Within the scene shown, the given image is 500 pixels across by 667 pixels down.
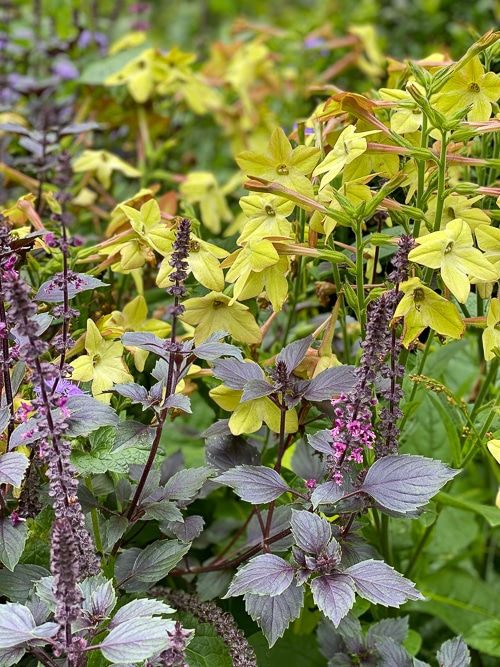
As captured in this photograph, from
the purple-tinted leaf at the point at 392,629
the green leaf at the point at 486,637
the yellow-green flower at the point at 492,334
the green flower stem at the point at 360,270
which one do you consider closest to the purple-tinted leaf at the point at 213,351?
the green flower stem at the point at 360,270

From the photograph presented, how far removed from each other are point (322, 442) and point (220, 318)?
17cm

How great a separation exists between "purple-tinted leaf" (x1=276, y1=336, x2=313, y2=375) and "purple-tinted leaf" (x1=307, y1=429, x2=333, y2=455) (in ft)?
0.21

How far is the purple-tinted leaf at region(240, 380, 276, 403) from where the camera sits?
2.21ft

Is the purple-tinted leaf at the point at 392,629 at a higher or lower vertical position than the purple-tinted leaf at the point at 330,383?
lower

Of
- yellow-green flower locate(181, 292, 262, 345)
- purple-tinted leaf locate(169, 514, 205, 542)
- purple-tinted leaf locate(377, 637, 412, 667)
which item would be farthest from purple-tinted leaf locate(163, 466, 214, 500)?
purple-tinted leaf locate(377, 637, 412, 667)

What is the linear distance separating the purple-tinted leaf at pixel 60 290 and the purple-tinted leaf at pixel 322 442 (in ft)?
0.78

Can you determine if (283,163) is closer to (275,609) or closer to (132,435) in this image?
(132,435)

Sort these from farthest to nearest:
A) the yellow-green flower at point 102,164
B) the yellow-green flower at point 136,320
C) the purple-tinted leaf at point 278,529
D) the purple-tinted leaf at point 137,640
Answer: the yellow-green flower at point 102,164 → the yellow-green flower at point 136,320 → the purple-tinted leaf at point 278,529 → the purple-tinted leaf at point 137,640

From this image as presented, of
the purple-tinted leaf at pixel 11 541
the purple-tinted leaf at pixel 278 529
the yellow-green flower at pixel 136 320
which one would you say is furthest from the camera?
the yellow-green flower at pixel 136 320

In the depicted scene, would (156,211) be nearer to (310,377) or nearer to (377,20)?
(310,377)

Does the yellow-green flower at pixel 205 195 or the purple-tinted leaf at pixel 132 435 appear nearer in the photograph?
the purple-tinted leaf at pixel 132 435

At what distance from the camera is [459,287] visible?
660 mm

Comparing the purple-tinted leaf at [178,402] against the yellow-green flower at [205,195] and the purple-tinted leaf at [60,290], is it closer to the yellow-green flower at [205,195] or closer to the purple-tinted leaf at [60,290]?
the purple-tinted leaf at [60,290]

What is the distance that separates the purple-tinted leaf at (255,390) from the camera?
67cm
